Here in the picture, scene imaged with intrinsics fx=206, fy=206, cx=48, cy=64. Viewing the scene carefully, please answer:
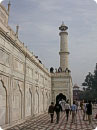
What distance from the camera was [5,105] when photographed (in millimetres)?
9477

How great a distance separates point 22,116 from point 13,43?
4.54m

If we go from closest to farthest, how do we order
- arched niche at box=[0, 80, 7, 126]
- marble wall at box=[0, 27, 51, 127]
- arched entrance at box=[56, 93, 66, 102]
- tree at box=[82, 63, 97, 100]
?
arched niche at box=[0, 80, 7, 126] < marble wall at box=[0, 27, 51, 127] < arched entrance at box=[56, 93, 66, 102] < tree at box=[82, 63, 97, 100]

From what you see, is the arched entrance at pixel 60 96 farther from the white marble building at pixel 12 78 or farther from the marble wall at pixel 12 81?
the marble wall at pixel 12 81

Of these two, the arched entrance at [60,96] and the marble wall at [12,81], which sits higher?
the marble wall at [12,81]

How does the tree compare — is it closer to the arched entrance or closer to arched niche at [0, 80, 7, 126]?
the arched entrance

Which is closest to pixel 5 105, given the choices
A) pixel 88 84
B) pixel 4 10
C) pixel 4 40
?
pixel 4 40

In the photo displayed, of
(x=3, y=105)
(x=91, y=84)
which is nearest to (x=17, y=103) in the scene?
(x=3, y=105)

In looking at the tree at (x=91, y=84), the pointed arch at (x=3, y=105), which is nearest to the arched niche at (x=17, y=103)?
the pointed arch at (x=3, y=105)

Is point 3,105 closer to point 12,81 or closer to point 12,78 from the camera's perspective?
point 12,81

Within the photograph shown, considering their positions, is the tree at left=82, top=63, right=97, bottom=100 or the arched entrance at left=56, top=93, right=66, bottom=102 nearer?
the arched entrance at left=56, top=93, right=66, bottom=102

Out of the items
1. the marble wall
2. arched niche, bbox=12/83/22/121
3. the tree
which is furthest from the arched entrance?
the tree

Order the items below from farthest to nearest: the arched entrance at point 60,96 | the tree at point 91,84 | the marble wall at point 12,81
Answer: the tree at point 91,84, the arched entrance at point 60,96, the marble wall at point 12,81

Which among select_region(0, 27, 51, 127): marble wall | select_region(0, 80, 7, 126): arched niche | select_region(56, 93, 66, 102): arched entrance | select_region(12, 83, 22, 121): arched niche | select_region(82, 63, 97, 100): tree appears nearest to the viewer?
select_region(0, 80, 7, 126): arched niche

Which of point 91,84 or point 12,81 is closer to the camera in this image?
point 12,81
